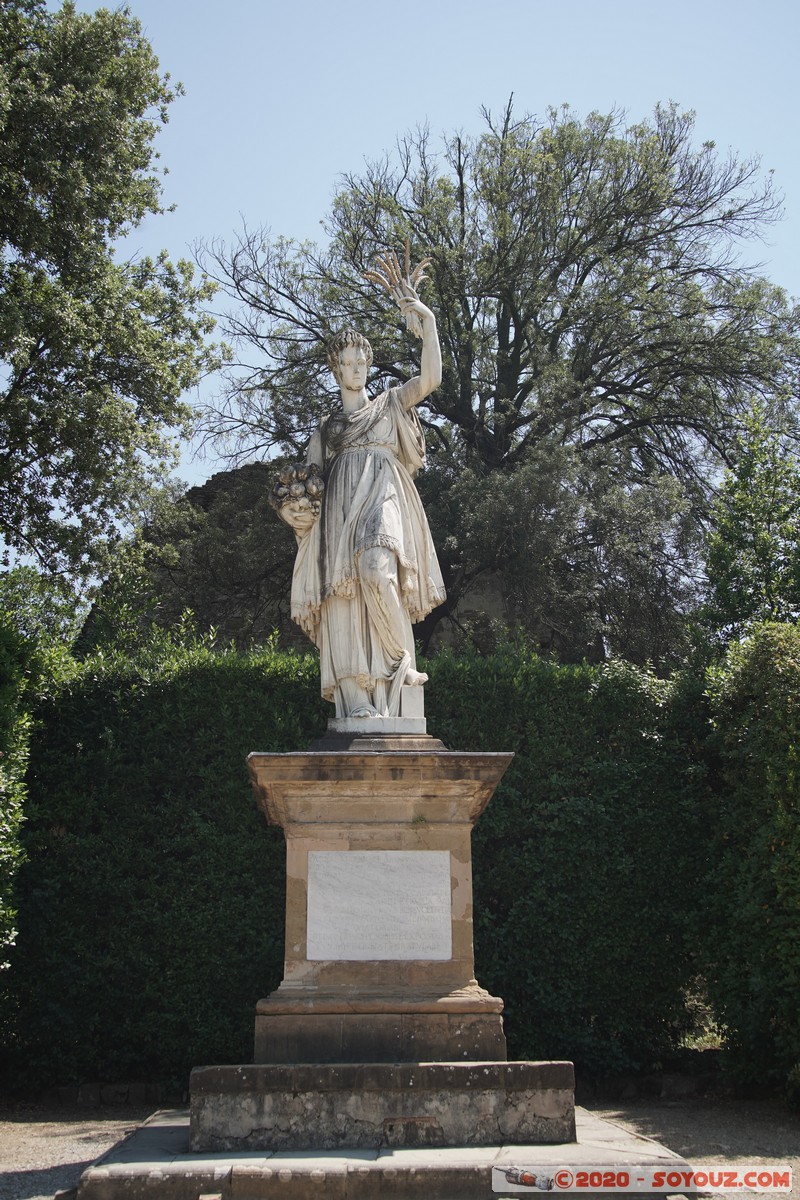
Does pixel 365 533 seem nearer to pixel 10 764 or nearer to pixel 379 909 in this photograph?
pixel 379 909

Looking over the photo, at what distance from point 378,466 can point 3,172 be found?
24.8 ft

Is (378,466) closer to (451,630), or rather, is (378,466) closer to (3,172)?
(3,172)

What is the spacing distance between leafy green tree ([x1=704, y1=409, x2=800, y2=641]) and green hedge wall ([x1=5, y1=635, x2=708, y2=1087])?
2.67 meters

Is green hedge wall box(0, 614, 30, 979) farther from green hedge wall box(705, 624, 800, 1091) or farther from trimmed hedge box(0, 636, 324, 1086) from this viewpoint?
green hedge wall box(705, 624, 800, 1091)

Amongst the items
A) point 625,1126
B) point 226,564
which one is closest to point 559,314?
point 226,564

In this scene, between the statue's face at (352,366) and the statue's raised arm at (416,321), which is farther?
the statue's face at (352,366)

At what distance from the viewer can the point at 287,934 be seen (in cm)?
642

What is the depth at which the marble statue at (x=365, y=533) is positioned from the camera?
7223 millimetres

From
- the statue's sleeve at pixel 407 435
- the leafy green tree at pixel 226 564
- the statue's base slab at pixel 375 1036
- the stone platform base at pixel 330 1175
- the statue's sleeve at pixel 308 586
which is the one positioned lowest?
the stone platform base at pixel 330 1175

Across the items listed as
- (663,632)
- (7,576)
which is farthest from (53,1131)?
(663,632)

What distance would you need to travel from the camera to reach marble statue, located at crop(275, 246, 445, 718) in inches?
284

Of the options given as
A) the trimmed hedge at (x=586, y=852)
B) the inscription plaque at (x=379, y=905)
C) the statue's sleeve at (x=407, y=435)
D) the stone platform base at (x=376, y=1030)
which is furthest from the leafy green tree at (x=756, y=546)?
the stone platform base at (x=376, y=1030)

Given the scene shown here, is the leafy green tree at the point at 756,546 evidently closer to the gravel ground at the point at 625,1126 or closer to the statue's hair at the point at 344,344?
the gravel ground at the point at 625,1126

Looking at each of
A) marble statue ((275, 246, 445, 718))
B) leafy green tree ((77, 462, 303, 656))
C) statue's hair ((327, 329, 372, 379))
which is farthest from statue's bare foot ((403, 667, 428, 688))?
leafy green tree ((77, 462, 303, 656))
